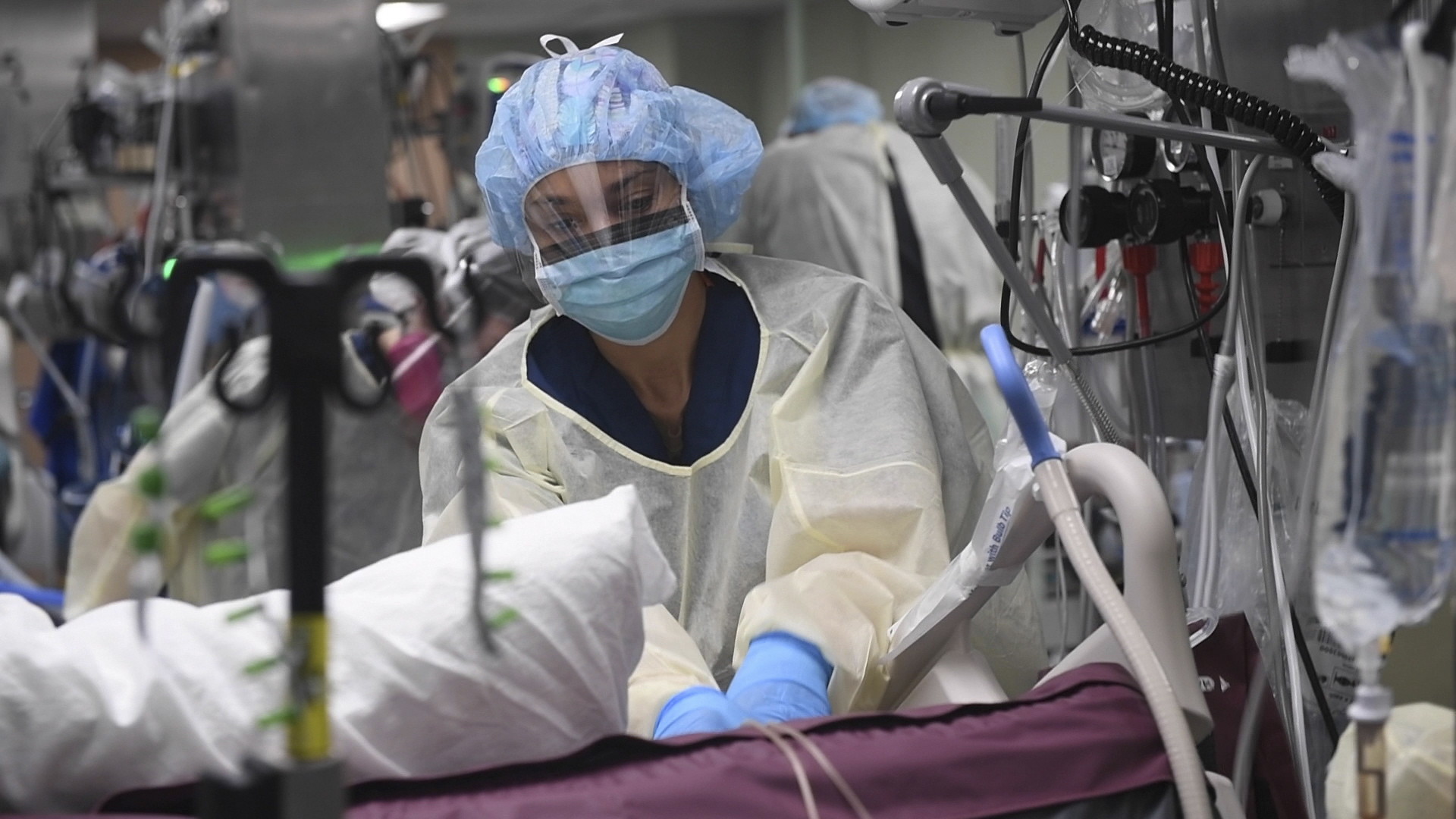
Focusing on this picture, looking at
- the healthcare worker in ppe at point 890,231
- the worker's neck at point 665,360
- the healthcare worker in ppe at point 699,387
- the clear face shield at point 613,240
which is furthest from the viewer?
the healthcare worker in ppe at point 890,231

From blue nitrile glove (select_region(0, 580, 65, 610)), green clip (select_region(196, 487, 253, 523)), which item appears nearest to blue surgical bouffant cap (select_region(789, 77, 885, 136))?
blue nitrile glove (select_region(0, 580, 65, 610))

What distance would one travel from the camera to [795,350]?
4.95ft

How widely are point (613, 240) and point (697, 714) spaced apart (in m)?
0.58

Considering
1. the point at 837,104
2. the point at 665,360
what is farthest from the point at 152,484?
the point at 837,104

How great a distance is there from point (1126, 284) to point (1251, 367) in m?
0.41

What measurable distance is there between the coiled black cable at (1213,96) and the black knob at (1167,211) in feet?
0.63

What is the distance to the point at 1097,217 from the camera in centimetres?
157

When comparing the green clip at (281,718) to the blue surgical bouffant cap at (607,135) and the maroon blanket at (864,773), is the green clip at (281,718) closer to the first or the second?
the maroon blanket at (864,773)

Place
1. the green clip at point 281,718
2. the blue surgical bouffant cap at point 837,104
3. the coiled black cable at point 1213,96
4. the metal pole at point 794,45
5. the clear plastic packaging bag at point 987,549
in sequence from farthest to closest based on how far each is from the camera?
the metal pole at point 794,45
the blue surgical bouffant cap at point 837,104
the coiled black cable at point 1213,96
the clear plastic packaging bag at point 987,549
the green clip at point 281,718

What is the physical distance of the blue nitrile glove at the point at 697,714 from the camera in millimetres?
1085

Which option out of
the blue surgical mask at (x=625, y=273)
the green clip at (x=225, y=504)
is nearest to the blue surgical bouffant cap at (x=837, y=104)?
the blue surgical mask at (x=625, y=273)

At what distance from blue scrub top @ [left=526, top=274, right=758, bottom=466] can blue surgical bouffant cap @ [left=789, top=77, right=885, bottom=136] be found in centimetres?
254

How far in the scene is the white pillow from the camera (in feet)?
2.69

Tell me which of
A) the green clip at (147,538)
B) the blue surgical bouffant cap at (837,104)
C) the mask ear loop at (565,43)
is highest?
the blue surgical bouffant cap at (837,104)
